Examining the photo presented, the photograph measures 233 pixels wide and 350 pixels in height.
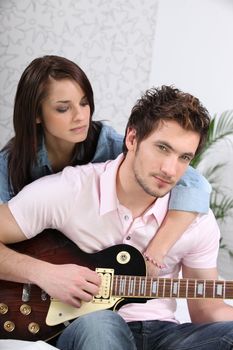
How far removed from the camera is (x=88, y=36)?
363cm

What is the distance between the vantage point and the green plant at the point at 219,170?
3533mm

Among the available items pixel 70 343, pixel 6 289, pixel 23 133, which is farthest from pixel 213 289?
pixel 23 133

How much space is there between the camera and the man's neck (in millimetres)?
1864

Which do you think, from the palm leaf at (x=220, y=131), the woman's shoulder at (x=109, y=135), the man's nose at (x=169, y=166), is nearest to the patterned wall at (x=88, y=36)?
the palm leaf at (x=220, y=131)

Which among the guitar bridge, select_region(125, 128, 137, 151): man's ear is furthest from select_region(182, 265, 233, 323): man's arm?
select_region(125, 128, 137, 151): man's ear

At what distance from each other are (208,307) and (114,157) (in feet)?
1.79

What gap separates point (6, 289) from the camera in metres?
1.85

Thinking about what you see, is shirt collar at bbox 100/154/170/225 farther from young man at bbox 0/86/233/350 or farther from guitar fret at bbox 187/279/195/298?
guitar fret at bbox 187/279/195/298

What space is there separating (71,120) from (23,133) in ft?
0.52

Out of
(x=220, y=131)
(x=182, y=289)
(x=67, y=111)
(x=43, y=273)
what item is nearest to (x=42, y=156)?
(x=67, y=111)

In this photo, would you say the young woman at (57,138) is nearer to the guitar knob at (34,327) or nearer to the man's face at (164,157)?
the man's face at (164,157)

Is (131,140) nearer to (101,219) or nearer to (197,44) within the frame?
(101,219)

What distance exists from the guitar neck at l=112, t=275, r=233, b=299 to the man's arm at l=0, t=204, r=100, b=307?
7 centimetres

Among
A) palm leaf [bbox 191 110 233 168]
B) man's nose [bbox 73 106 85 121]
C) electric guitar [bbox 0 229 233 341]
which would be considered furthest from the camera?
palm leaf [bbox 191 110 233 168]
